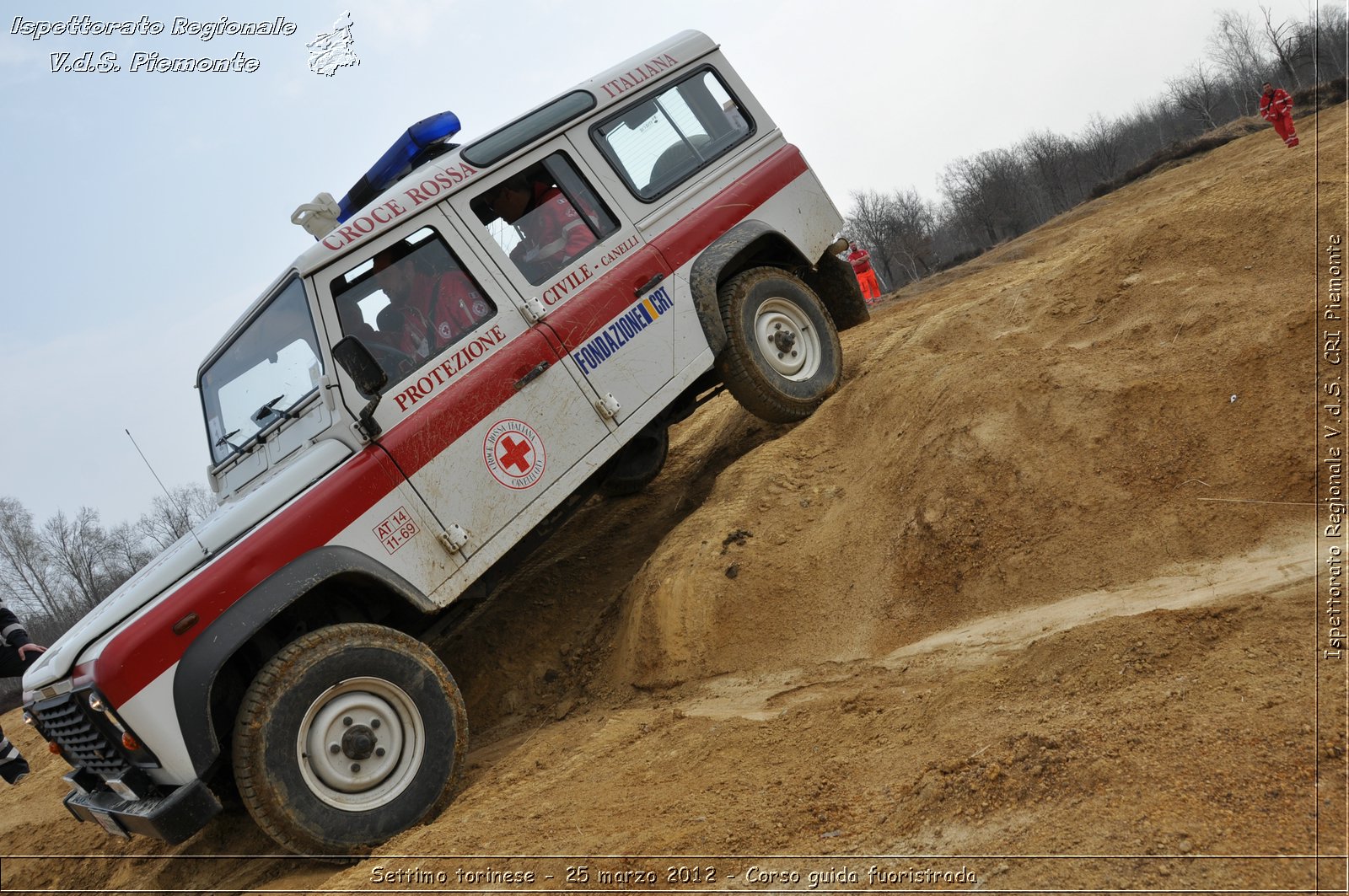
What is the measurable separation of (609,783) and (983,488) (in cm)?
249

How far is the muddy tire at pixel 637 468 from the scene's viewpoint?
24.1 feet

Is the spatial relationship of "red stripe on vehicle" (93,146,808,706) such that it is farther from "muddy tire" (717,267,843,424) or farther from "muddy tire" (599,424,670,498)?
"muddy tire" (599,424,670,498)

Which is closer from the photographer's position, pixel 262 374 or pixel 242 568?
pixel 242 568

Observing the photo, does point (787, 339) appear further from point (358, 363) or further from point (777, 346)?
point (358, 363)

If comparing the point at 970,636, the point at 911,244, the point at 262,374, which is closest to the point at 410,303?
the point at 262,374

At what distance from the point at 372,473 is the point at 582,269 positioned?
1.79m

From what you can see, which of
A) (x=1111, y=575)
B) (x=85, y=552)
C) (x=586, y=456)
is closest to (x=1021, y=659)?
(x=1111, y=575)

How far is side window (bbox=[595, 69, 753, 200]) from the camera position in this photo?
573 cm

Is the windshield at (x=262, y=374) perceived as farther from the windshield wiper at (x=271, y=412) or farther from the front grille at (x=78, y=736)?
the front grille at (x=78, y=736)

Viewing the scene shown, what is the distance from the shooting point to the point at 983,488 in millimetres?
4844

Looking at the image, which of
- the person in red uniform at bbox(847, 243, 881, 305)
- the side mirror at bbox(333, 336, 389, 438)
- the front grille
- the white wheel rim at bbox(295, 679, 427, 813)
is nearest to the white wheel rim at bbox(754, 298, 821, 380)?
the side mirror at bbox(333, 336, 389, 438)

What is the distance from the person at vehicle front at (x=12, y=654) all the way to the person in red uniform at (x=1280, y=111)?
590 inches

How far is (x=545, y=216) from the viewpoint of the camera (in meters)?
5.35

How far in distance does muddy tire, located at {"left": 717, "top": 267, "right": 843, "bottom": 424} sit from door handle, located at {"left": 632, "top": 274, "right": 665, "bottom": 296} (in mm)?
572
